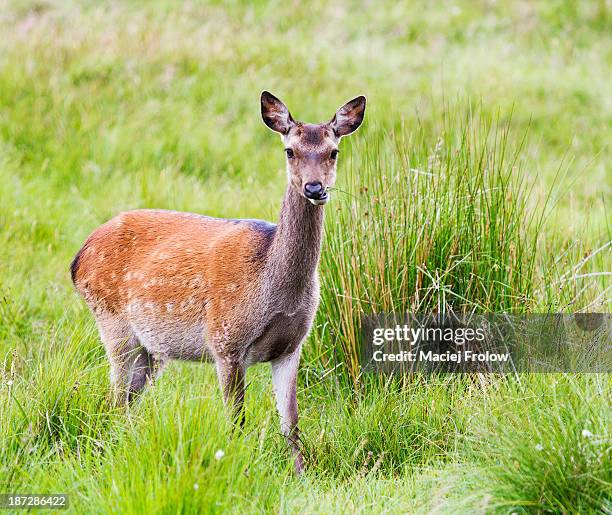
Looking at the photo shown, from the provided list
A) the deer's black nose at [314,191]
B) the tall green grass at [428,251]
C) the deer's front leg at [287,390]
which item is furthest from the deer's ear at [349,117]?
the deer's front leg at [287,390]

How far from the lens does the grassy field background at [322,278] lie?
399 centimetres

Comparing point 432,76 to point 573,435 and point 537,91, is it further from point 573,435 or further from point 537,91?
point 573,435

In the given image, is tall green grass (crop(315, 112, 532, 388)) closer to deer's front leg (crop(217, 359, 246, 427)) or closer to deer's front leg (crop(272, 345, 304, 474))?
deer's front leg (crop(272, 345, 304, 474))

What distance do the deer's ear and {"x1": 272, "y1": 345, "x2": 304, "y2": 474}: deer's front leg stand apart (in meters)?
1.11

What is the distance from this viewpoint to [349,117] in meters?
4.99

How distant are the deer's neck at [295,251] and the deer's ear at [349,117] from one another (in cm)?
42

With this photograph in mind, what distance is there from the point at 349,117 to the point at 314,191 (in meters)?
0.70

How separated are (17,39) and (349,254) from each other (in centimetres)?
716

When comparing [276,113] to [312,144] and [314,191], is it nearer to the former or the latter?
[312,144]

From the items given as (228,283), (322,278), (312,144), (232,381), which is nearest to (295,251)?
(228,283)

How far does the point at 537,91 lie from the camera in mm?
11859

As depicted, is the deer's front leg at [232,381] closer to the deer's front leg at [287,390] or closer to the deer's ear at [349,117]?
the deer's front leg at [287,390]

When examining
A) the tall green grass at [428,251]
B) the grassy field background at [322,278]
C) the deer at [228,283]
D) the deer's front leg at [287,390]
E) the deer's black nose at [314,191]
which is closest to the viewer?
the grassy field background at [322,278]

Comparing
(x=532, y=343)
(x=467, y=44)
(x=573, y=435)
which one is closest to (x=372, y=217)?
(x=532, y=343)
